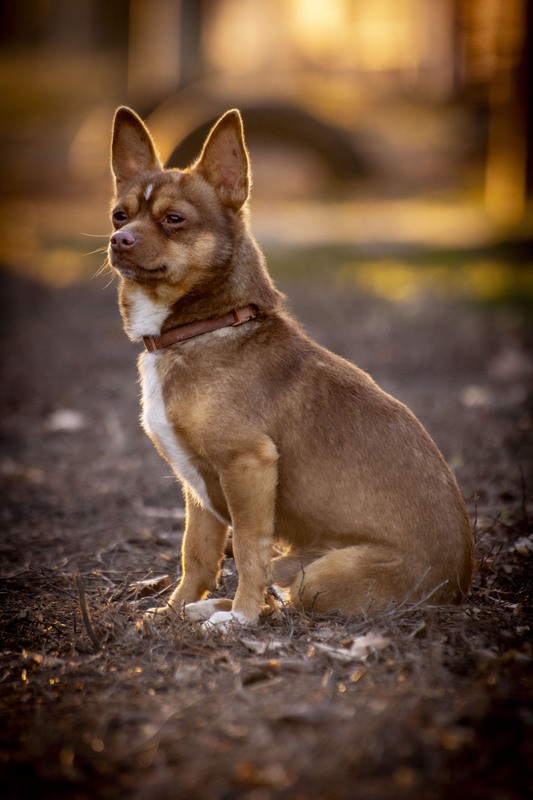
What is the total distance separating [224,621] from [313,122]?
39.6ft

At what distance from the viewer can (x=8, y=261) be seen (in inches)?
524

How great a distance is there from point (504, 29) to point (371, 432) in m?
10.5

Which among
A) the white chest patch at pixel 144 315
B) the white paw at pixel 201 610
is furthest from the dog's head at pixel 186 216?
the white paw at pixel 201 610

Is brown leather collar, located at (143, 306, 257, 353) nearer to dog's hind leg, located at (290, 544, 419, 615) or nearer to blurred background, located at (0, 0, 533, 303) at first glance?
dog's hind leg, located at (290, 544, 419, 615)

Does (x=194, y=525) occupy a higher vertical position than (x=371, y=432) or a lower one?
lower

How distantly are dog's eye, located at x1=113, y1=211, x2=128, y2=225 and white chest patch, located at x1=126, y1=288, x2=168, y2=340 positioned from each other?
368 millimetres

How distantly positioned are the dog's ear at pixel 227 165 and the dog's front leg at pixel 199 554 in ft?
4.80

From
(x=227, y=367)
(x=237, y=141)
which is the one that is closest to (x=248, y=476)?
(x=227, y=367)

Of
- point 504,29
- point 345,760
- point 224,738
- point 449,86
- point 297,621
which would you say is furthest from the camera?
point 449,86

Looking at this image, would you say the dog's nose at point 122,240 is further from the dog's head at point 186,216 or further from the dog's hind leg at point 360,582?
the dog's hind leg at point 360,582

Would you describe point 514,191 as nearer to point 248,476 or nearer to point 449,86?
point 449,86

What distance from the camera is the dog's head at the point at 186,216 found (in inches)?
165

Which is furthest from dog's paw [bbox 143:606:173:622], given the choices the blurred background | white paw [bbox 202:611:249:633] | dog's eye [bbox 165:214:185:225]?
the blurred background

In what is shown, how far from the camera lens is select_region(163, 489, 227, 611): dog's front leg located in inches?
172
